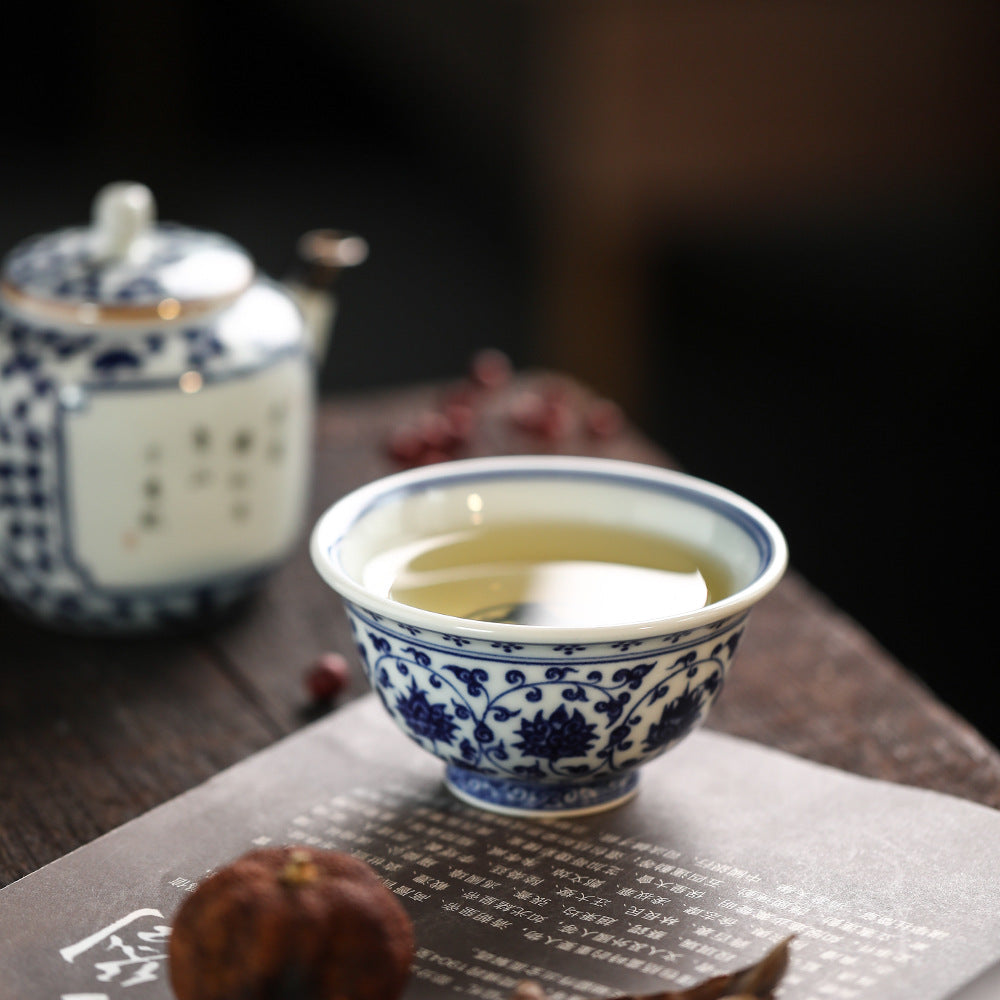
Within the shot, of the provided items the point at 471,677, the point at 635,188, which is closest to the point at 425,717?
the point at 471,677

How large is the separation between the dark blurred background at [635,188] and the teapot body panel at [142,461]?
1.11 metres

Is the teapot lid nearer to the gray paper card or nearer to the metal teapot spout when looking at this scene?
the metal teapot spout

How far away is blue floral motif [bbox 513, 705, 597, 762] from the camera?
1.74 feet

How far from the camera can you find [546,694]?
1.72 ft

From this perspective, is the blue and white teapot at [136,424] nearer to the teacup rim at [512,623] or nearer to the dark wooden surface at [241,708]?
the dark wooden surface at [241,708]

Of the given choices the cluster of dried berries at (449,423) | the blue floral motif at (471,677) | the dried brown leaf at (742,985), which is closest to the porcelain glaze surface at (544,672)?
the blue floral motif at (471,677)

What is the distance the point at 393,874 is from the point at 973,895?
0.22 m

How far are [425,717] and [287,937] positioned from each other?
0.15m

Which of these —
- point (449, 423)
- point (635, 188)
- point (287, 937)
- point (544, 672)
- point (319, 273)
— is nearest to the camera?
point (287, 937)

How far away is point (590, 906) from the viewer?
52cm

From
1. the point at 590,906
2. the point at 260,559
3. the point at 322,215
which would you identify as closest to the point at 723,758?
the point at 590,906

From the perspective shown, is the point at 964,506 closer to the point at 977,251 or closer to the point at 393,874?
the point at 977,251

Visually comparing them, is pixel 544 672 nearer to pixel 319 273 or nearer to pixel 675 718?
pixel 675 718

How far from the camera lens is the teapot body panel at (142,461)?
2.39ft
